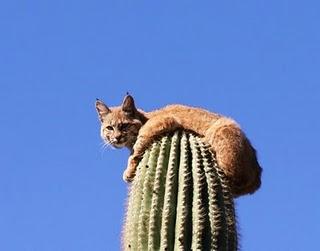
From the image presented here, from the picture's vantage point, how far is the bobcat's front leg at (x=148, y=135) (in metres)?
5.82

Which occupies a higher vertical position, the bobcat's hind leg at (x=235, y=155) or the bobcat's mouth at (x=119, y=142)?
the bobcat's mouth at (x=119, y=142)

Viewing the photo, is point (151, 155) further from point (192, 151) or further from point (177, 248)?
point (177, 248)

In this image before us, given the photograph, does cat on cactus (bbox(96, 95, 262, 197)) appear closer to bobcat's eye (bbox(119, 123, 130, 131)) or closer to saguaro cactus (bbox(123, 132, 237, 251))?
saguaro cactus (bbox(123, 132, 237, 251))

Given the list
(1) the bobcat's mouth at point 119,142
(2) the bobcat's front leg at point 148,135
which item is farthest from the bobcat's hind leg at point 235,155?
(1) the bobcat's mouth at point 119,142

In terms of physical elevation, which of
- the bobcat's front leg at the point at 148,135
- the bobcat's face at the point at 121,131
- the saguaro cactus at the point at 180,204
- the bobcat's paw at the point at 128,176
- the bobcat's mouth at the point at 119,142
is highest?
the bobcat's face at the point at 121,131

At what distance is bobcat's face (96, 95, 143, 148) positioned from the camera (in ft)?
24.6

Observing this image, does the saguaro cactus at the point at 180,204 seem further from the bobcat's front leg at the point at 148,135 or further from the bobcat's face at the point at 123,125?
the bobcat's face at the point at 123,125

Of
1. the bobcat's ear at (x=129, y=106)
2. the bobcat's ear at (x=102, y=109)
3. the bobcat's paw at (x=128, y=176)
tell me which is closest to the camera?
the bobcat's paw at (x=128, y=176)

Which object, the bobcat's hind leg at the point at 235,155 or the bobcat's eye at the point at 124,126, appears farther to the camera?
the bobcat's eye at the point at 124,126

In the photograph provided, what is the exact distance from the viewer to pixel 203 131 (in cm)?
598

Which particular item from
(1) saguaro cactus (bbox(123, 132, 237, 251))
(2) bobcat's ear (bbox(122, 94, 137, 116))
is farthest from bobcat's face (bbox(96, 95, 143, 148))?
(1) saguaro cactus (bbox(123, 132, 237, 251))

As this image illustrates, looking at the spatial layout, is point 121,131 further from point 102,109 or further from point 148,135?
point 148,135

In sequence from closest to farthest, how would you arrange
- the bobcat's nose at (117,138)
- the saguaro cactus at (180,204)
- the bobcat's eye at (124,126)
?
the saguaro cactus at (180,204) < the bobcat's nose at (117,138) < the bobcat's eye at (124,126)

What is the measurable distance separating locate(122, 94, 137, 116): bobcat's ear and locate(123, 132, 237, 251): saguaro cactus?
2184 mm
